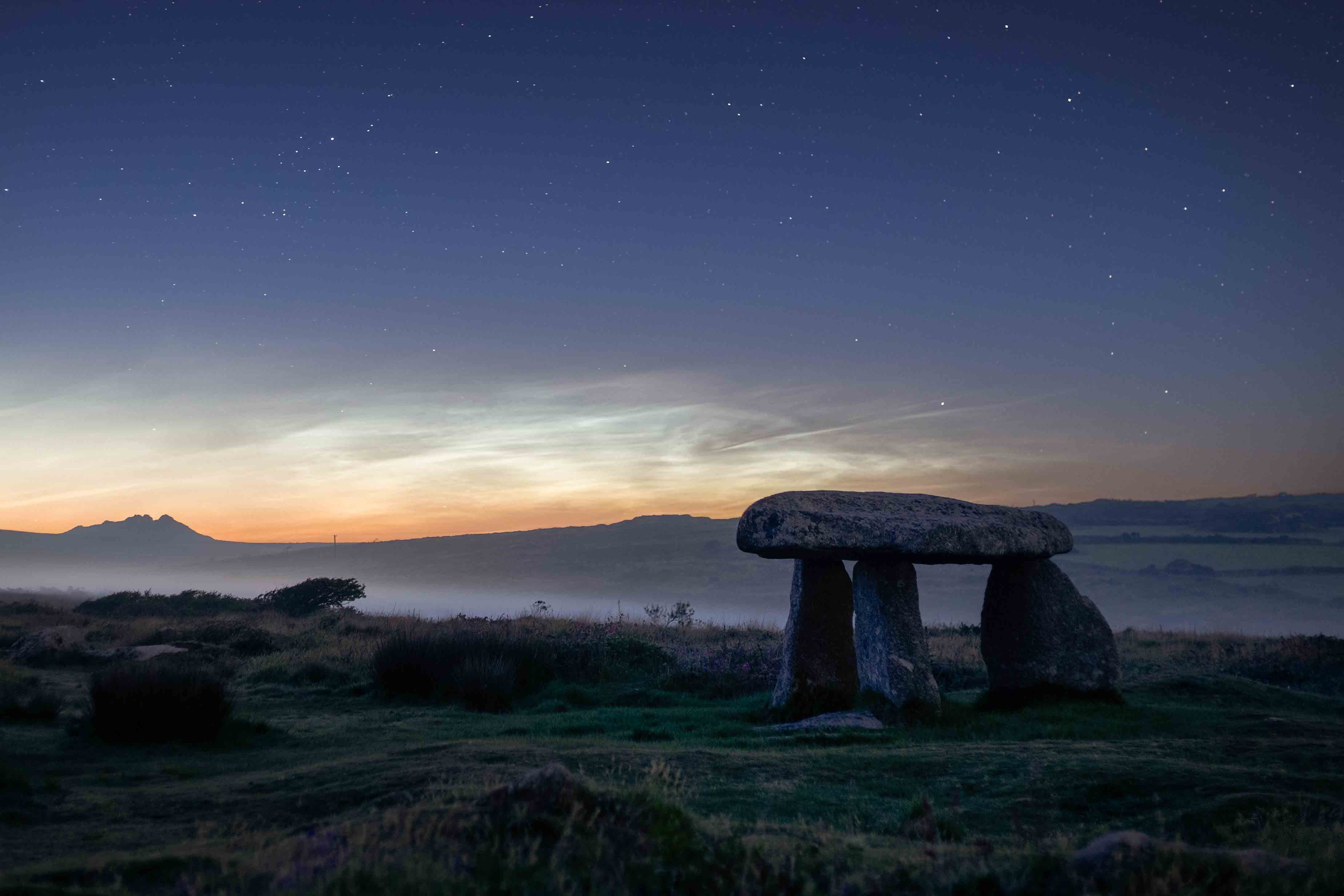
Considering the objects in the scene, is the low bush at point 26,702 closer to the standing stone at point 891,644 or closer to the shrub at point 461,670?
the shrub at point 461,670

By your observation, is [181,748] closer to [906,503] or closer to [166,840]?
[166,840]

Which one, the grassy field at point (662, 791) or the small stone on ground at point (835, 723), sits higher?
the grassy field at point (662, 791)

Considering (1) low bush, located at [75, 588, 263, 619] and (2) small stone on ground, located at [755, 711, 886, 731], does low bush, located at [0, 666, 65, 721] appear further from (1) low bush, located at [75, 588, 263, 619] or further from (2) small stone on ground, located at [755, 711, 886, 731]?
(1) low bush, located at [75, 588, 263, 619]

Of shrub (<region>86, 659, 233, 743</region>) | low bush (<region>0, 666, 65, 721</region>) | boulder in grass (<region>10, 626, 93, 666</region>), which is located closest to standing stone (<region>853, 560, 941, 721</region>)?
shrub (<region>86, 659, 233, 743</region>)

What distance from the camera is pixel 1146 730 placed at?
12.8 metres

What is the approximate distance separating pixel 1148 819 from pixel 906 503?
8290 millimetres

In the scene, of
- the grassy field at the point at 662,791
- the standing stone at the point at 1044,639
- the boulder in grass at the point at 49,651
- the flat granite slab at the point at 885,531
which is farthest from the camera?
the boulder in grass at the point at 49,651

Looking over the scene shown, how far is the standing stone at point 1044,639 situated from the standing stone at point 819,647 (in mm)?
2623

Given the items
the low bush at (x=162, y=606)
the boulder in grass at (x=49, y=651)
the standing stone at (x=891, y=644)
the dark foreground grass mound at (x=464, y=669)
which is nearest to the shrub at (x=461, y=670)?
the dark foreground grass mound at (x=464, y=669)

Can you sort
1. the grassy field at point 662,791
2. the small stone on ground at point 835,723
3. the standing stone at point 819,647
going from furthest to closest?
the standing stone at point 819,647 → the small stone on ground at point 835,723 → the grassy field at point 662,791

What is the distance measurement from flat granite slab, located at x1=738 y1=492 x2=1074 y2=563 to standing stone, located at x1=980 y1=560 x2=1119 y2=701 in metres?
0.64

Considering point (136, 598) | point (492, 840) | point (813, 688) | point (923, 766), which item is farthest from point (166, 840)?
point (136, 598)

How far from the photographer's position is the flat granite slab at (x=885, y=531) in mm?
13773

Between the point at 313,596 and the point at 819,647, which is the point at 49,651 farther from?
the point at 313,596
